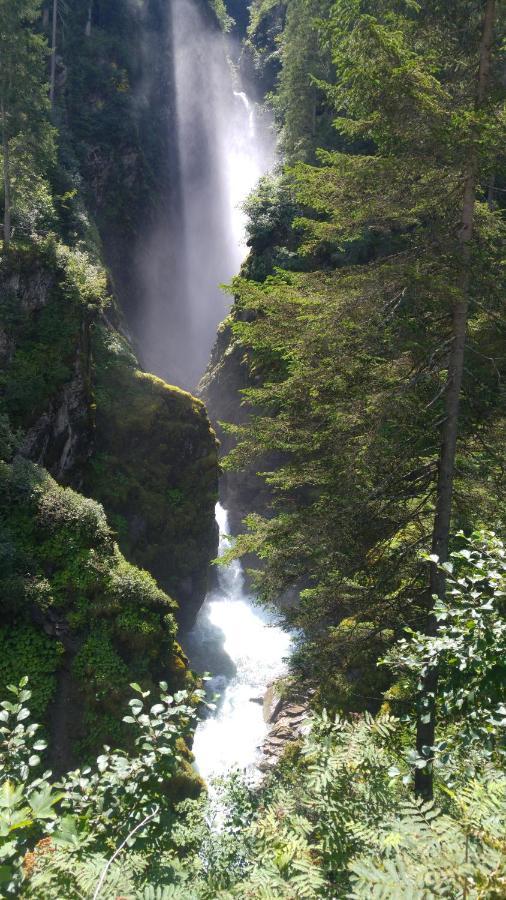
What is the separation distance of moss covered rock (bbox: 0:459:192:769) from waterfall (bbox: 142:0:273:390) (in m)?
30.4

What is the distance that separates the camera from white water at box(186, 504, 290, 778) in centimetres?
1409

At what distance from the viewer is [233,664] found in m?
18.0

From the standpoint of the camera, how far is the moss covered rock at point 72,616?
882 cm

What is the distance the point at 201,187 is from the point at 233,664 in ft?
137

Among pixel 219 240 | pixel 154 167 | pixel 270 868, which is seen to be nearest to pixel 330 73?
pixel 154 167

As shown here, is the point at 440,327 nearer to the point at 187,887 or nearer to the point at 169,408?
the point at 187,887

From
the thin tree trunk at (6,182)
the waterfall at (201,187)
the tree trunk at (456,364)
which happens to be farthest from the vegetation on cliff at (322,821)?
the waterfall at (201,187)

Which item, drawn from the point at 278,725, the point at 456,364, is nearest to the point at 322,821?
the point at 456,364

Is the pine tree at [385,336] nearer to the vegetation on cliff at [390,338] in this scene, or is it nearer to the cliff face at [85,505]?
the vegetation on cliff at [390,338]

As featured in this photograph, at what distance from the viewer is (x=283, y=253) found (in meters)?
22.1

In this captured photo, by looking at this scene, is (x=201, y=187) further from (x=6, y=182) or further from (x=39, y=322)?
(x=39, y=322)

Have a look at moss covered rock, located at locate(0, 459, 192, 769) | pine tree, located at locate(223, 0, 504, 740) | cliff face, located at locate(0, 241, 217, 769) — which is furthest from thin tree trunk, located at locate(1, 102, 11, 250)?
pine tree, located at locate(223, 0, 504, 740)

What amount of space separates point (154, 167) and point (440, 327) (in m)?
38.4

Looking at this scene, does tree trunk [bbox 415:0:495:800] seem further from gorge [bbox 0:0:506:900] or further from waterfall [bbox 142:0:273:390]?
waterfall [bbox 142:0:273:390]
